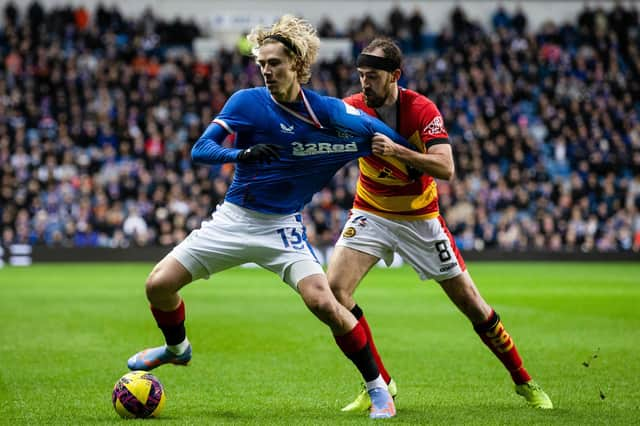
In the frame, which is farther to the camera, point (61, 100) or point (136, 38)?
point (136, 38)

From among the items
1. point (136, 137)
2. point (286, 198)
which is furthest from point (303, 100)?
point (136, 137)

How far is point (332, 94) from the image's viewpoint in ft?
101

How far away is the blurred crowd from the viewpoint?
86.0 ft

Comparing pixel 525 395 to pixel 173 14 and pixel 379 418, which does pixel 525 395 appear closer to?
pixel 379 418

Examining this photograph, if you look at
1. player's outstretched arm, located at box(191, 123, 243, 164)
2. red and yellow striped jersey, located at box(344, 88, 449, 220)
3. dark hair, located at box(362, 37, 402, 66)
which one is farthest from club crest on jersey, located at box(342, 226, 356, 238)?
player's outstretched arm, located at box(191, 123, 243, 164)

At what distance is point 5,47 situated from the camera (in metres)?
31.0

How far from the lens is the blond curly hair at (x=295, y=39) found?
6.42m

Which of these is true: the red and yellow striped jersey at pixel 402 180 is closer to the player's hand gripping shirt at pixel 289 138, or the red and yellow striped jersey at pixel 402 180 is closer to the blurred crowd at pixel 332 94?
the player's hand gripping shirt at pixel 289 138

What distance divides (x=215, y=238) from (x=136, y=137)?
2261 centimetres

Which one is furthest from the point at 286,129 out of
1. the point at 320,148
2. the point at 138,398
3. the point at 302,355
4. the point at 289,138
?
the point at 302,355

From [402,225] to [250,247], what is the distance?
1338 millimetres

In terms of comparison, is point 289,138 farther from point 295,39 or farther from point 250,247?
point 250,247

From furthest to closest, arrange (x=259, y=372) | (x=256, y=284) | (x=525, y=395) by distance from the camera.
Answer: (x=256, y=284) → (x=259, y=372) → (x=525, y=395)

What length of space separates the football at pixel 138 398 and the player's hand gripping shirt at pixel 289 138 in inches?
53.6
